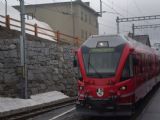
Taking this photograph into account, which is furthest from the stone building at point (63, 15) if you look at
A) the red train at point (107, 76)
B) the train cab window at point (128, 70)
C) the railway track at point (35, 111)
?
→ the train cab window at point (128, 70)

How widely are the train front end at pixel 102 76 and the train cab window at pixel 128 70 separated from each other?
0.25ft

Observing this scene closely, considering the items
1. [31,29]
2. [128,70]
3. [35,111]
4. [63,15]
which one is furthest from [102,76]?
[63,15]

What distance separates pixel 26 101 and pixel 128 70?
788cm

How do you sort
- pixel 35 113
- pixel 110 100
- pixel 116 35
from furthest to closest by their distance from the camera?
pixel 35 113
pixel 116 35
pixel 110 100

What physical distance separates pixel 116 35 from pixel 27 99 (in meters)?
7.74

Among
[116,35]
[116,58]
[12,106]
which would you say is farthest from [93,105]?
[12,106]

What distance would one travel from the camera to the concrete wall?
72.4 ft

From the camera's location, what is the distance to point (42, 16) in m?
54.2

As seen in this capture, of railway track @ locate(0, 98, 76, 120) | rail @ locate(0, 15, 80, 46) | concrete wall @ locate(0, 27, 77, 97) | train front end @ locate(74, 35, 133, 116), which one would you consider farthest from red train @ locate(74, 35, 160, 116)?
rail @ locate(0, 15, 80, 46)

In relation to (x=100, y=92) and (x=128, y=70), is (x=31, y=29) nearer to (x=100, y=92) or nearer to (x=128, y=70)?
(x=128, y=70)

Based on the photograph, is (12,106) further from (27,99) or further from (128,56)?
(128,56)

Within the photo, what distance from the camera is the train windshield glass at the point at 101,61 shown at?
14.0m

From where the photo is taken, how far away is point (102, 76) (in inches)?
549

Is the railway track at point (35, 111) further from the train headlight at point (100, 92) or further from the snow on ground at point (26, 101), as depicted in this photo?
the train headlight at point (100, 92)
